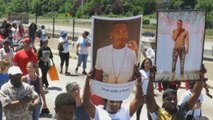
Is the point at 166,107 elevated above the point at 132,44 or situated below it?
below

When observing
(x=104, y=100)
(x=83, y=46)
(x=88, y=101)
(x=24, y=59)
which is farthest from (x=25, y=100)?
(x=83, y=46)

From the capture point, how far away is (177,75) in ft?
22.6

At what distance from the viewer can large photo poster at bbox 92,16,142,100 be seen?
5.76 m

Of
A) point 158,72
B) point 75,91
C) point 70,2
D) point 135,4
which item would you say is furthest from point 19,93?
point 70,2

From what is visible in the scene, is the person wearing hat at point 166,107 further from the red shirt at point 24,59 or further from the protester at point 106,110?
the red shirt at point 24,59

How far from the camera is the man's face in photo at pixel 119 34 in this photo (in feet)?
19.0

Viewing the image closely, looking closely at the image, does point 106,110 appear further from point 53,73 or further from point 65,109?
→ point 53,73

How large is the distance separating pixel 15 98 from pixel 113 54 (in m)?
2.52

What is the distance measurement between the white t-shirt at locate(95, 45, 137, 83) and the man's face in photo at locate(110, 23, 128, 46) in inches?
2.8

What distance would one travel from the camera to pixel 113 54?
579cm

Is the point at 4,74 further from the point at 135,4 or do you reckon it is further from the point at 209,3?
the point at 135,4

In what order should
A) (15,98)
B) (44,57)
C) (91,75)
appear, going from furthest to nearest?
(44,57)
(15,98)
(91,75)

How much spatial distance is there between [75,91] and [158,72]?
107 centimetres

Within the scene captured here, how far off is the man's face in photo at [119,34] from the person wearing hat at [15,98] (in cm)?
235
